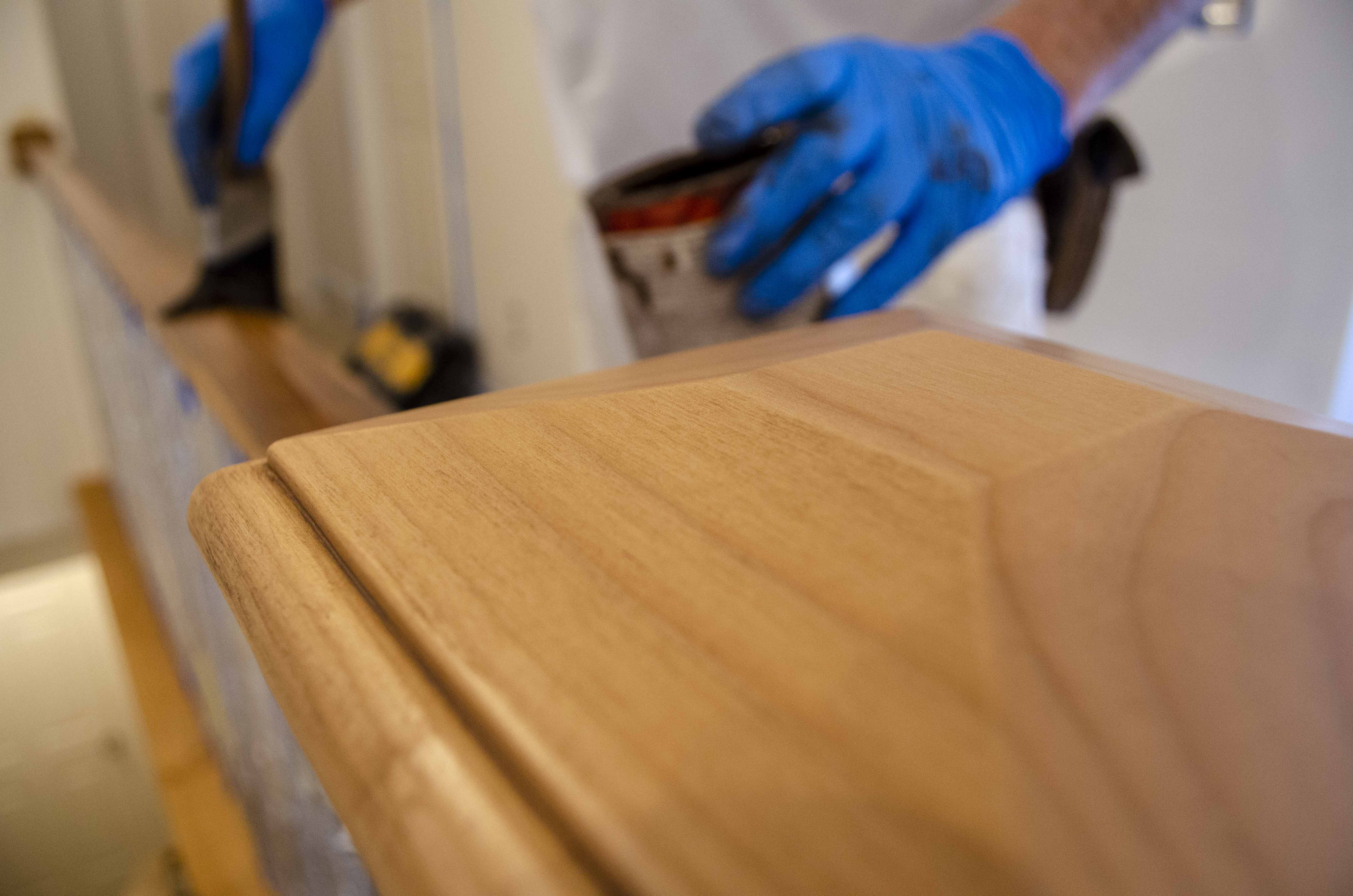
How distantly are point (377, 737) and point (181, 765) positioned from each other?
3.67 ft

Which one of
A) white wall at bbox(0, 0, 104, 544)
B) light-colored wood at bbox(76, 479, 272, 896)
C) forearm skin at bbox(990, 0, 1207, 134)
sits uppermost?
forearm skin at bbox(990, 0, 1207, 134)

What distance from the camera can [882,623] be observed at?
134 millimetres

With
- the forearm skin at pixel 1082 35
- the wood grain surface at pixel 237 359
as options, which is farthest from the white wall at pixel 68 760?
the forearm skin at pixel 1082 35

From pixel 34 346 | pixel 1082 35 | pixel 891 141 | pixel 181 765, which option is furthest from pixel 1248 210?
pixel 34 346

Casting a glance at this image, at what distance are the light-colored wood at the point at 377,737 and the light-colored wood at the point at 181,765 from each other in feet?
2.52

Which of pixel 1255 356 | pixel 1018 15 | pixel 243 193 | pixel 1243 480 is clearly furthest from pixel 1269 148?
pixel 243 193

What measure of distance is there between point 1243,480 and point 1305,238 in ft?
3.84

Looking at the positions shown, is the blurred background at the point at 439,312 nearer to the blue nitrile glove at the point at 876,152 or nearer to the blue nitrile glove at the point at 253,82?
the blue nitrile glove at the point at 253,82

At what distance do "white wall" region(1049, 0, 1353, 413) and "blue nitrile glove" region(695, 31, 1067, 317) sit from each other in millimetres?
565

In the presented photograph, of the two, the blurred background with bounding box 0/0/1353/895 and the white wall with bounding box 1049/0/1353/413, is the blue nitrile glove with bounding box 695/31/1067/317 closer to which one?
the blurred background with bounding box 0/0/1353/895

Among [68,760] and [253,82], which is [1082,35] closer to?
[253,82]

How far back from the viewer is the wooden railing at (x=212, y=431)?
0.39 m

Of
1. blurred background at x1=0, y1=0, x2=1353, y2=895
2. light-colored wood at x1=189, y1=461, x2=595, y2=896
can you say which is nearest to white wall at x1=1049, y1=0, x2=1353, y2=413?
blurred background at x1=0, y1=0, x2=1353, y2=895

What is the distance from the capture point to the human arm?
562 mm
